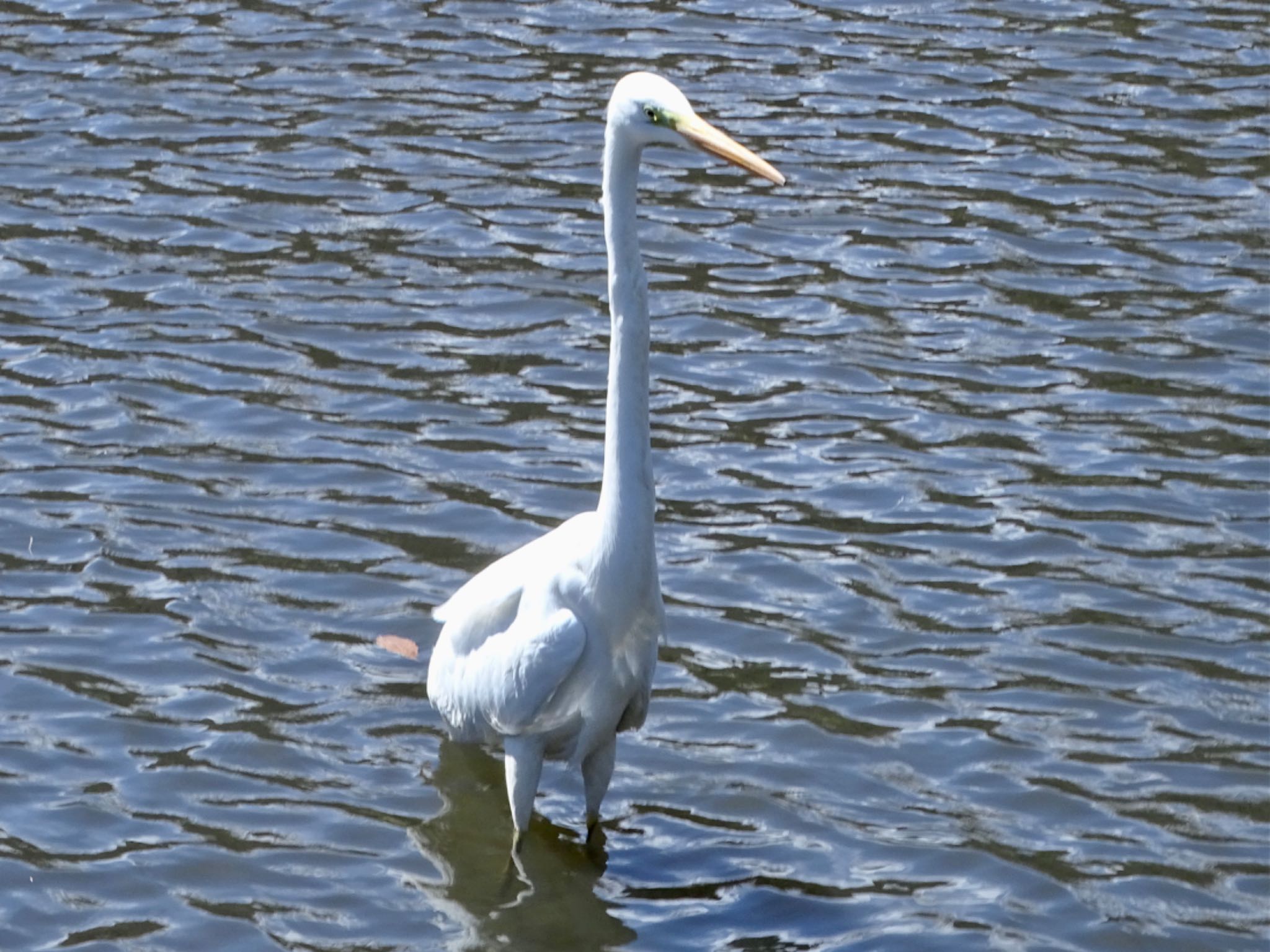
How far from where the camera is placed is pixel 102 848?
260 inches

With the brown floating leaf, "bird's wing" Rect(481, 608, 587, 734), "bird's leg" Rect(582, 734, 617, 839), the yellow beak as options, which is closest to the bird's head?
the yellow beak

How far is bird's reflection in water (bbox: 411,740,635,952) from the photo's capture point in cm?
646

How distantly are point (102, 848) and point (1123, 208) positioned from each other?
6.40 meters

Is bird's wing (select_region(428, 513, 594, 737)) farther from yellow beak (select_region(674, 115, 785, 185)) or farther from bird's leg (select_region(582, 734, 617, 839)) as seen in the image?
yellow beak (select_region(674, 115, 785, 185))

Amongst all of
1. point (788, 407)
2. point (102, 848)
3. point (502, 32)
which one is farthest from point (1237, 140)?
point (102, 848)

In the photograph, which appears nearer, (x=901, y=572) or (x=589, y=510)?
(x=901, y=572)


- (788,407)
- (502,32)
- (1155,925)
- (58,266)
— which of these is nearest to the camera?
(1155,925)

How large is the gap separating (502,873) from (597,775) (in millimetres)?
466

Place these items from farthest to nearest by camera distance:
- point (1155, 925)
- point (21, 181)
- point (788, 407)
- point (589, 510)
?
1. point (21, 181)
2. point (788, 407)
3. point (589, 510)
4. point (1155, 925)

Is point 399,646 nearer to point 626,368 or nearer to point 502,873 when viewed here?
point 502,873

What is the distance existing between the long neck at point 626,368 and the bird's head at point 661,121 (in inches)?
2.9

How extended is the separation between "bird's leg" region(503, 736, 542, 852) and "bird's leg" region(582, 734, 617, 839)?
0.16 meters

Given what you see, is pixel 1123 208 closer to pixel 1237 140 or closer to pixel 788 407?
pixel 1237 140

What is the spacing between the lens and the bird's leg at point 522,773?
21.5 feet
